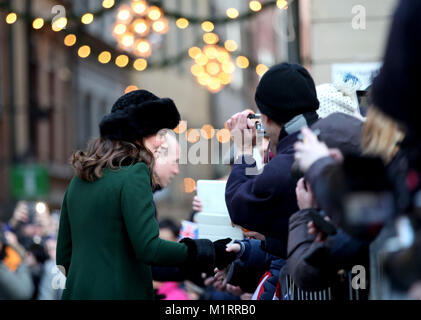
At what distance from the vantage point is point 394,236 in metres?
2.36

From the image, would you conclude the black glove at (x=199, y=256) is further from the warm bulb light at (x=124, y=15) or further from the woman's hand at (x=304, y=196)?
the warm bulb light at (x=124, y=15)

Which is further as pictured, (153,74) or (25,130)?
(153,74)

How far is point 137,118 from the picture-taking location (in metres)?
3.90

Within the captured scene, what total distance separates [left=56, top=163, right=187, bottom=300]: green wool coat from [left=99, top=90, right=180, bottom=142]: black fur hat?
178mm

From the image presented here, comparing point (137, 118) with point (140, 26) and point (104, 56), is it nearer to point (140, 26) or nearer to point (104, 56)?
point (104, 56)

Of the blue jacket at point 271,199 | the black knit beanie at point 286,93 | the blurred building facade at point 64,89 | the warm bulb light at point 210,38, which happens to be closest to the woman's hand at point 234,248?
the blue jacket at point 271,199

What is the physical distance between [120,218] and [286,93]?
805 mm

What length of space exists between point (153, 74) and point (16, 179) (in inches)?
543

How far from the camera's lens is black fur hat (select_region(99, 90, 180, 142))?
12.7 ft

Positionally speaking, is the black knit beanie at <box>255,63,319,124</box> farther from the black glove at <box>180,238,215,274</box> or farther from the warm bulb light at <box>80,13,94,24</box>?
the warm bulb light at <box>80,13,94,24</box>

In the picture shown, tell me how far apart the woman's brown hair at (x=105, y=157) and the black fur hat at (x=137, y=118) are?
3 cm

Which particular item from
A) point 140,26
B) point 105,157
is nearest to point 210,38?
point 140,26

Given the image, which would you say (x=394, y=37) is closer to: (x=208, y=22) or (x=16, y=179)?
(x=208, y=22)

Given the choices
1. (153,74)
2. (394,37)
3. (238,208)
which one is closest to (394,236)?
(394,37)
